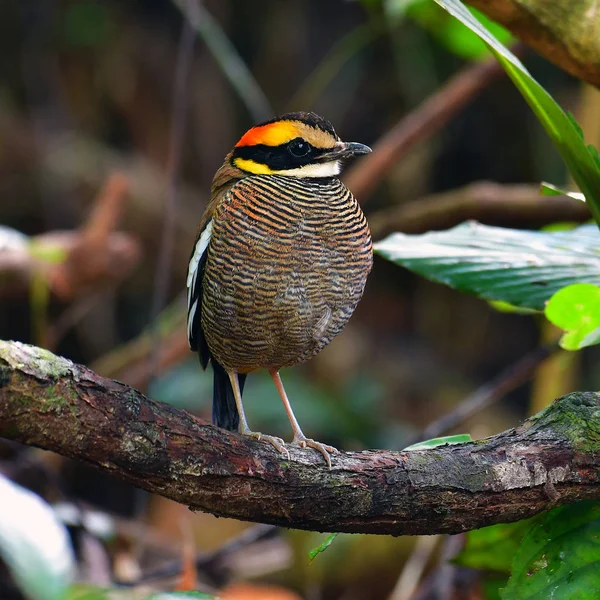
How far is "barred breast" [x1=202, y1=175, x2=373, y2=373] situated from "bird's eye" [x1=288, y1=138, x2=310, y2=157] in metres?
0.09

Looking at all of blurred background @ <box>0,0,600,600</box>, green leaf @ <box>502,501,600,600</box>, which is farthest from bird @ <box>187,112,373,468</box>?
blurred background @ <box>0,0,600,600</box>

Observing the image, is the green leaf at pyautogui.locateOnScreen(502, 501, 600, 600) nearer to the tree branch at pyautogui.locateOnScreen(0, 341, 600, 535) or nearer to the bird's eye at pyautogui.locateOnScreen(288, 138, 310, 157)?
the tree branch at pyautogui.locateOnScreen(0, 341, 600, 535)

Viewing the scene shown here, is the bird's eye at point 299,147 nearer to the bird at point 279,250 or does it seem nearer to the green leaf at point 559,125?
the bird at point 279,250

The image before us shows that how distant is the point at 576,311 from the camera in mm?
1855

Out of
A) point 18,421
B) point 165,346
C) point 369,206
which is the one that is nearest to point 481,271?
point 18,421

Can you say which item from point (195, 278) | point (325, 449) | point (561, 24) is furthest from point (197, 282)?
point (561, 24)

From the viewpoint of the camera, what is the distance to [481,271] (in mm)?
2199

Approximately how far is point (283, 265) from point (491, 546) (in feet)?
3.17

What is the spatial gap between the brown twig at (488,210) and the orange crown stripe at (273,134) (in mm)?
1531

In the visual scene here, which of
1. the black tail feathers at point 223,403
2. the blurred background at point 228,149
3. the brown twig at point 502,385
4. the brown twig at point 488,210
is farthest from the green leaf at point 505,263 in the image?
the blurred background at point 228,149

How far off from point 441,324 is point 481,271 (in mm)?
4609

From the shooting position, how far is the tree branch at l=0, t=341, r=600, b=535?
1.45 metres

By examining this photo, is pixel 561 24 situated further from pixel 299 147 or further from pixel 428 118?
pixel 428 118

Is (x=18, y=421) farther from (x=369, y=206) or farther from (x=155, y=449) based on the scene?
(x=369, y=206)
